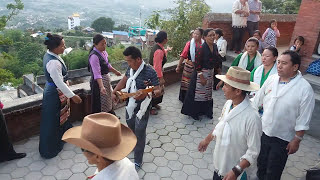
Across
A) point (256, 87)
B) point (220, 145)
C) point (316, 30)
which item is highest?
point (316, 30)

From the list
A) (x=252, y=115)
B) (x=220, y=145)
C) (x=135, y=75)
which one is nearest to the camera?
(x=252, y=115)

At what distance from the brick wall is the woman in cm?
471

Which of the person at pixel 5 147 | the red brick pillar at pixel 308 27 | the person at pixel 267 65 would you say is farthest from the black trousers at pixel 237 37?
the person at pixel 5 147

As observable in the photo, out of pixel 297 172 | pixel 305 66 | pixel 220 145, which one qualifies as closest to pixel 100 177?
pixel 220 145

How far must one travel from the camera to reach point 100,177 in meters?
1.67

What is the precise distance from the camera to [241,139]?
7.72 ft

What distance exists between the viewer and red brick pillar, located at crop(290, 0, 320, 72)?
20.7 ft

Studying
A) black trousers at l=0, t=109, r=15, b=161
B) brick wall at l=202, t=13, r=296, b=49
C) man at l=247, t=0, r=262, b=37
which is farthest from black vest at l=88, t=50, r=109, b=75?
man at l=247, t=0, r=262, b=37

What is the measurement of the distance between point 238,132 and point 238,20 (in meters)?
6.18

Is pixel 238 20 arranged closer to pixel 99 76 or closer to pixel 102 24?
pixel 99 76

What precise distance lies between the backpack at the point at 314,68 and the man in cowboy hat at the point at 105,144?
6.13 metres

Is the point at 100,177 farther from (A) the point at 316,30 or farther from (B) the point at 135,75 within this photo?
(A) the point at 316,30

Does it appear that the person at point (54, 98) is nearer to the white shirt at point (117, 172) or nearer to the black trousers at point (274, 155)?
the white shirt at point (117, 172)

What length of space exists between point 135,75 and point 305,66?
5547mm
